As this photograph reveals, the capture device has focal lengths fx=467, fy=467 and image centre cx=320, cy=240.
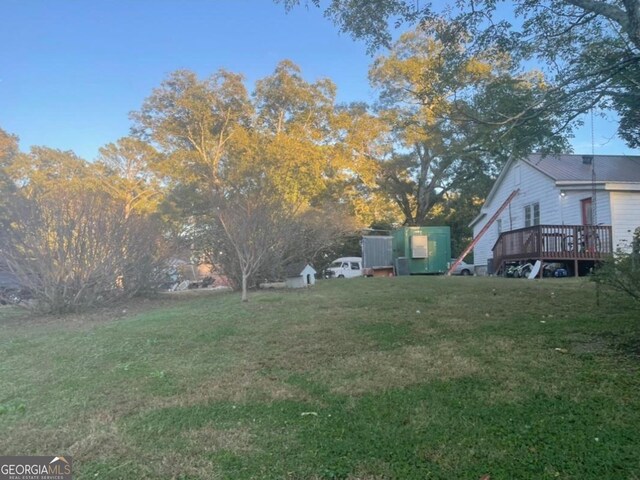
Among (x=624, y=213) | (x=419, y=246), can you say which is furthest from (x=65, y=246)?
(x=419, y=246)

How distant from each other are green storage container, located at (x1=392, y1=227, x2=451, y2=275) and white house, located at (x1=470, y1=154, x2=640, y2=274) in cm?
389

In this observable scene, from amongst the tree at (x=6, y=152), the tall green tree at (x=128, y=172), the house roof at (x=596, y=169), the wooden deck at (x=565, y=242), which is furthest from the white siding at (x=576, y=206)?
the tree at (x=6, y=152)

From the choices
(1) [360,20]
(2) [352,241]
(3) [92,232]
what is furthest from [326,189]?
(1) [360,20]

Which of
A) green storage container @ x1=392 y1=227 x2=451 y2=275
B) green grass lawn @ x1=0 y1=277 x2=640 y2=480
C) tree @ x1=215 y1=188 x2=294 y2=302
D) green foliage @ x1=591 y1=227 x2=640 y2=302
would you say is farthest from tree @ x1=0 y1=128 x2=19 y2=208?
green foliage @ x1=591 y1=227 x2=640 y2=302

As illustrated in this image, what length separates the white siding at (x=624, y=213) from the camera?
1541cm

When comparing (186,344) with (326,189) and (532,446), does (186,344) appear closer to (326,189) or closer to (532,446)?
(532,446)

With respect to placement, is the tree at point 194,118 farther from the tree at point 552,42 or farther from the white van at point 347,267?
the tree at point 552,42

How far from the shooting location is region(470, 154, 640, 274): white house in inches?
592

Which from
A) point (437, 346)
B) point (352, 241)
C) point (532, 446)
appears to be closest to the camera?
point (532, 446)

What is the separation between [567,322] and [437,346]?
210 cm

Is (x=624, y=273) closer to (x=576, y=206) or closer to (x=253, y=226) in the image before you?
A: (x=253, y=226)

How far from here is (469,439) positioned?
2.89m

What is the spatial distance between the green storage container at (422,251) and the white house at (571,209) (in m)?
3.89

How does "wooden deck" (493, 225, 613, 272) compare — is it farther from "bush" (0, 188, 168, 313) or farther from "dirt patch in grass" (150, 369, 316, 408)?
"dirt patch in grass" (150, 369, 316, 408)
